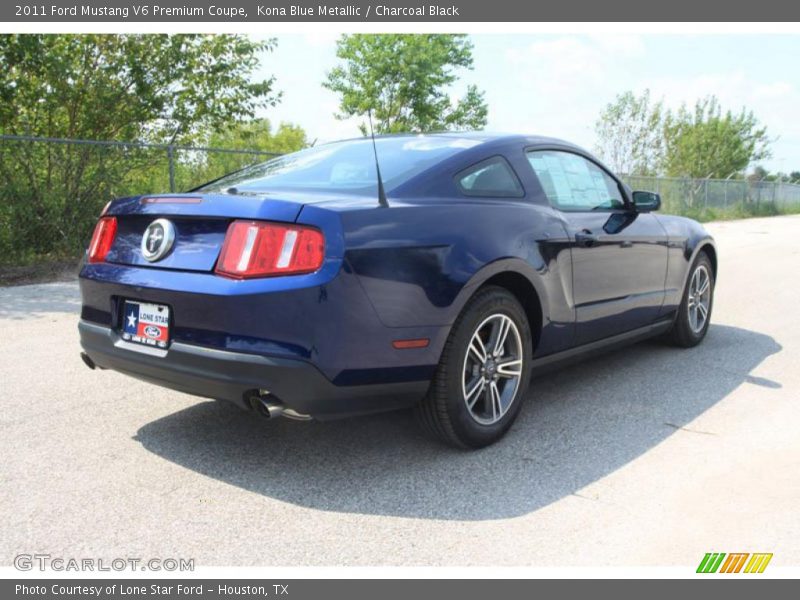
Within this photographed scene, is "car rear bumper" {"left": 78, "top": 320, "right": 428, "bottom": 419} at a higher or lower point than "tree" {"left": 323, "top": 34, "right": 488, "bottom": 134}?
lower

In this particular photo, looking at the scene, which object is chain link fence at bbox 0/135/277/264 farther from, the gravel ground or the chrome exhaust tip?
the chrome exhaust tip

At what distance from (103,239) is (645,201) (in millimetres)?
3259

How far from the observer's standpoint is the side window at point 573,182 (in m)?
4.12

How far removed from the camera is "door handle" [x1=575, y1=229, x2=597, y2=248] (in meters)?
4.09

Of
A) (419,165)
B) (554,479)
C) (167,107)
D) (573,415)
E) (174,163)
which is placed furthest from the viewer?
(167,107)

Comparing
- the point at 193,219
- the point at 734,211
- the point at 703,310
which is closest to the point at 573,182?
the point at 703,310

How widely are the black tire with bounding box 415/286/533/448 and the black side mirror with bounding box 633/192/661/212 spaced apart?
5.38 ft

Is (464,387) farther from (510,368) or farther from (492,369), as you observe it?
(510,368)

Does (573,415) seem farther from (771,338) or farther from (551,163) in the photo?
(771,338)

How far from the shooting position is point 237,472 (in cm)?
320

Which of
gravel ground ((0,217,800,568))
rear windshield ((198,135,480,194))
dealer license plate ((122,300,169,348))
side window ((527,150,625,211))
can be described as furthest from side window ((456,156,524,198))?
dealer license plate ((122,300,169,348))

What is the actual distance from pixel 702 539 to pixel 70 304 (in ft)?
21.3

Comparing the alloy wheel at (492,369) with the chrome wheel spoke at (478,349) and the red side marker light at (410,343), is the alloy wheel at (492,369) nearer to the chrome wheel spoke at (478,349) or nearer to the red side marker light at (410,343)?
the chrome wheel spoke at (478,349)

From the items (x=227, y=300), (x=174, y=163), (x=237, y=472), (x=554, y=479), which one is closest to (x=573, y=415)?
(x=554, y=479)
